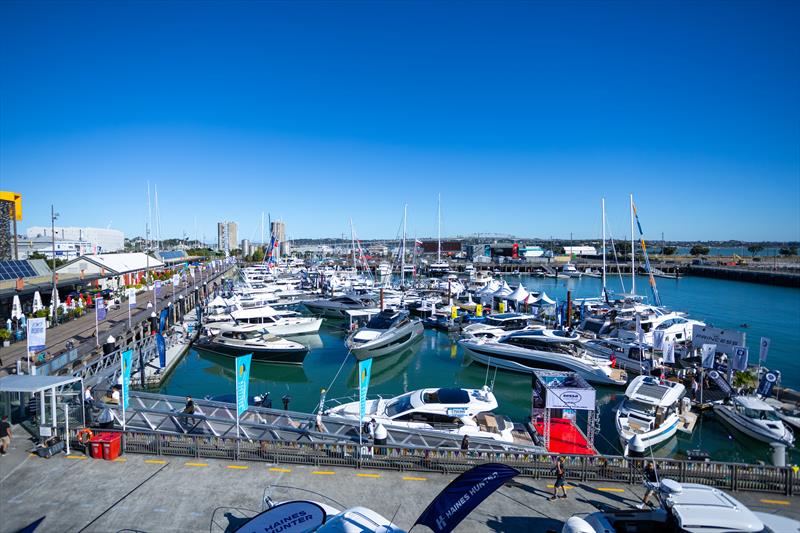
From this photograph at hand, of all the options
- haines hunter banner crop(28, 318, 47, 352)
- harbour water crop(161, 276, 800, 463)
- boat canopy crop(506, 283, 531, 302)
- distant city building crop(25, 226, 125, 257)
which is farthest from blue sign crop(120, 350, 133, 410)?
distant city building crop(25, 226, 125, 257)

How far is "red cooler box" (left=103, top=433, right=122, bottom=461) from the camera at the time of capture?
36.9 feet

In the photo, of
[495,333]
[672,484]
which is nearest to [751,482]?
[672,484]

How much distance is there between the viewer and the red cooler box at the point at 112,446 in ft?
36.9

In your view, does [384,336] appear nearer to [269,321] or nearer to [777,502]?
[269,321]

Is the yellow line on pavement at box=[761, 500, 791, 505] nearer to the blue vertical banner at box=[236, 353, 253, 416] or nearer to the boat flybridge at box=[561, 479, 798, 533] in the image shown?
the boat flybridge at box=[561, 479, 798, 533]

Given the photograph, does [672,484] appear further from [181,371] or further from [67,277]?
[67,277]

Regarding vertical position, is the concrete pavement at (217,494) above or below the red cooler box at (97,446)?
below

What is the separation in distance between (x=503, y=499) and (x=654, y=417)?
11.9 metres

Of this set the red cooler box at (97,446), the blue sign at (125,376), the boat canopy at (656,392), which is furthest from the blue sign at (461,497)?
the boat canopy at (656,392)

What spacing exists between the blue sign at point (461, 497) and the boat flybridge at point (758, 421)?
1739 centimetres

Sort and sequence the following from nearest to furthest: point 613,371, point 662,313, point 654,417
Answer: point 654,417, point 613,371, point 662,313

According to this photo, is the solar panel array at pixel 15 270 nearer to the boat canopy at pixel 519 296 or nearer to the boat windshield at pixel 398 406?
the boat windshield at pixel 398 406

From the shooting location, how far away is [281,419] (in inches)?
557

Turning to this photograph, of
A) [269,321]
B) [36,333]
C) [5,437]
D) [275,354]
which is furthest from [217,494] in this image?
[269,321]
